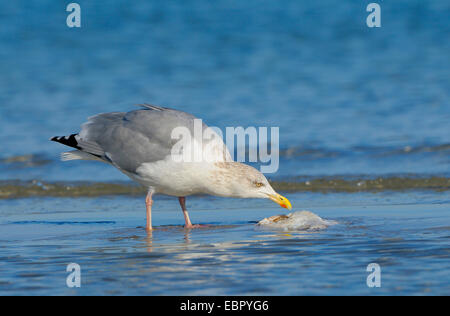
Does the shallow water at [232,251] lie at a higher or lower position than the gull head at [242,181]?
lower

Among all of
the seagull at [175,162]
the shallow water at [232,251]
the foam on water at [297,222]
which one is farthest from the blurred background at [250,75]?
the foam on water at [297,222]

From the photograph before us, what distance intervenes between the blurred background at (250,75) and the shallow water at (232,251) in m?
2.53

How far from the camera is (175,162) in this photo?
7527 mm

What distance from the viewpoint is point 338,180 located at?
10.4m

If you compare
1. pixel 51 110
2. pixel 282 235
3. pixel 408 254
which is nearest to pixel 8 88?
pixel 51 110

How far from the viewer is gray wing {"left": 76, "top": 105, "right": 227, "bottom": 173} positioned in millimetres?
7695

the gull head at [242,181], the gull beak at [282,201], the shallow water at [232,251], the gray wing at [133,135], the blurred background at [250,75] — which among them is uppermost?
the blurred background at [250,75]

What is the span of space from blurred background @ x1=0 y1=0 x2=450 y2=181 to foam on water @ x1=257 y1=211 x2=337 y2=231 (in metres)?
3.54

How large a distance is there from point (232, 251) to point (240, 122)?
7.65 meters

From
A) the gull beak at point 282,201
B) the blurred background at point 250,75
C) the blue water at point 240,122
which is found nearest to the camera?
the blue water at point 240,122

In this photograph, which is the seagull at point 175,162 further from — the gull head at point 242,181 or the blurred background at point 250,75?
the blurred background at point 250,75

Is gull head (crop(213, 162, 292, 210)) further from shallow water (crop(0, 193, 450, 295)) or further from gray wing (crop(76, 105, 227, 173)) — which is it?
gray wing (crop(76, 105, 227, 173))

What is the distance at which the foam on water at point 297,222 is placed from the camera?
23.5 ft

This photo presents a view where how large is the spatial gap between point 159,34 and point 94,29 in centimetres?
207
